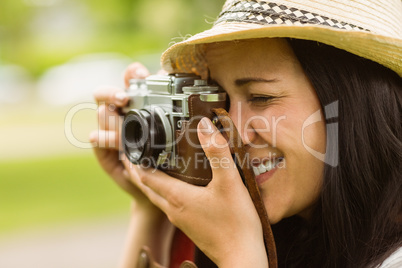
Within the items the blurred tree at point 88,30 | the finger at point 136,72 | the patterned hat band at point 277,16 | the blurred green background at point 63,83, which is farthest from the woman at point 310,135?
the blurred tree at point 88,30

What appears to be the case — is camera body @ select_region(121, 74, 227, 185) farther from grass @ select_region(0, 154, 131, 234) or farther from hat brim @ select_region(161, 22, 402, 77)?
grass @ select_region(0, 154, 131, 234)

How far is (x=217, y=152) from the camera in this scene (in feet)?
5.38

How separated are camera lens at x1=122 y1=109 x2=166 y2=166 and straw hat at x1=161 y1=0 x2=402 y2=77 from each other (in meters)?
0.29

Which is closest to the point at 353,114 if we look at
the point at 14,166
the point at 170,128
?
the point at 170,128

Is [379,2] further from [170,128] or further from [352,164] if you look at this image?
[170,128]

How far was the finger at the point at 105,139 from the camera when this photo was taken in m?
2.22

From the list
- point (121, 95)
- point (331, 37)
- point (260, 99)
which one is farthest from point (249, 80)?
point (121, 95)

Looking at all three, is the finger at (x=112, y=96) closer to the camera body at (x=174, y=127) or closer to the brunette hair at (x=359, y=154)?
the camera body at (x=174, y=127)

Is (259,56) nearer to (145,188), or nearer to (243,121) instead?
(243,121)

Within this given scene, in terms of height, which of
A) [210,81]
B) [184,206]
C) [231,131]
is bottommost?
[184,206]

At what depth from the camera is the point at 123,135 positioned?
1.92m

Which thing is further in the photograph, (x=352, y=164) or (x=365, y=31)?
(x=352, y=164)

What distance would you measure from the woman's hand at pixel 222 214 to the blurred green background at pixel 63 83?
22.6 inches

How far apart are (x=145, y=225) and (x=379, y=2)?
1.24 metres
